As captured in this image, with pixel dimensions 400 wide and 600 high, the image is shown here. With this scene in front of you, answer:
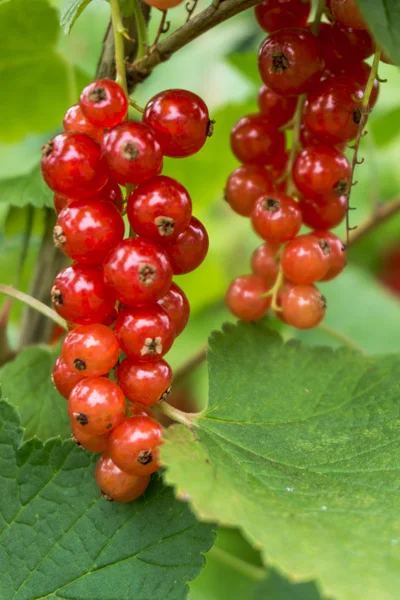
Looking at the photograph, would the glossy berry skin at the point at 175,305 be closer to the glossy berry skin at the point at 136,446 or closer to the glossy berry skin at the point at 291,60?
the glossy berry skin at the point at 136,446

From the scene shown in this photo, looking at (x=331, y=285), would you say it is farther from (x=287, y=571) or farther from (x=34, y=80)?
(x=287, y=571)

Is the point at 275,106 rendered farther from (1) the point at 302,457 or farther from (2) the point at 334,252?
(1) the point at 302,457

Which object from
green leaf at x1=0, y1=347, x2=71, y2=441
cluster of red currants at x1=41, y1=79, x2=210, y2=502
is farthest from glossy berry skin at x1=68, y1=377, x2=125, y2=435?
green leaf at x1=0, y1=347, x2=71, y2=441

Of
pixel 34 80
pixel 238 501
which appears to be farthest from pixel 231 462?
pixel 34 80

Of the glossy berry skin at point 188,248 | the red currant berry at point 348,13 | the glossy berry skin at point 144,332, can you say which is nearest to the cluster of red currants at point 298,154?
the red currant berry at point 348,13

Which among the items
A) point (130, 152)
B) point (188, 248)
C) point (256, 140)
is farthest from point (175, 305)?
point (256, 140)

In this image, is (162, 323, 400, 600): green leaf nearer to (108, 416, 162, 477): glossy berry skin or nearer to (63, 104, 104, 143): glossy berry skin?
(108, 416, 162, 477): glossy berry skin
